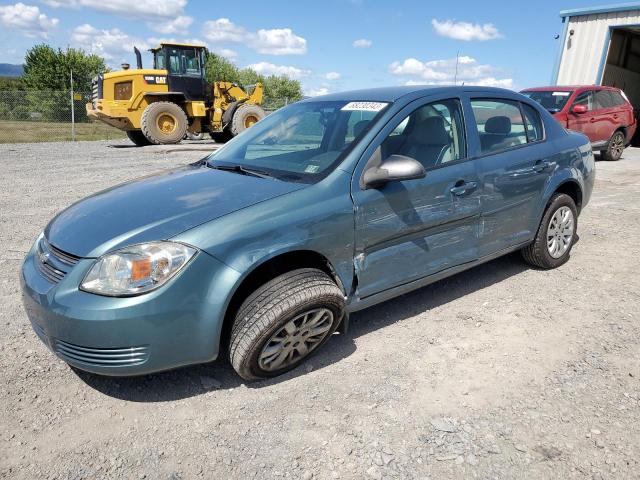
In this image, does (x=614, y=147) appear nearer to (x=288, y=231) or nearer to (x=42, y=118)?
(x=288, y=231)

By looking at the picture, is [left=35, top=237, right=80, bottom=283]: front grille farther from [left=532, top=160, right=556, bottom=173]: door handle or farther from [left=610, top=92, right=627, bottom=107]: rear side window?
[left=610, top=92, right=627, bottom=107]: rear side window

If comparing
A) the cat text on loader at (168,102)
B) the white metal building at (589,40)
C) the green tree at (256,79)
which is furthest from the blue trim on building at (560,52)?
the green tree at (256,79)

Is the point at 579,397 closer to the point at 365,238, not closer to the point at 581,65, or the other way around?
the point at 365,238

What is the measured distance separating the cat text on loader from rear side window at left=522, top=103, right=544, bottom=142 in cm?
1216

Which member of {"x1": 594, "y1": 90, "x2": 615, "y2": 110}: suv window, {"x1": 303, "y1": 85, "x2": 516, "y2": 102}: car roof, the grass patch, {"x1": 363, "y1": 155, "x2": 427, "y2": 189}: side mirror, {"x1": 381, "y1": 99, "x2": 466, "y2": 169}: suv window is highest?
{"x1": 594, "y1": 90, "x2": 615, "y2": 110}: suv window

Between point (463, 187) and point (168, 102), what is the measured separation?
44.0 ft

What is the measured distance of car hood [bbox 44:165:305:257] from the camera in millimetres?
2355

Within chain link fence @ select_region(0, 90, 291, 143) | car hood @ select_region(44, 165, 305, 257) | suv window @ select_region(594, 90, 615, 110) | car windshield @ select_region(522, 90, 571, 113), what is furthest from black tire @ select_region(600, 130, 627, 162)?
chain link fence @ select_region(0, 90, 291, 143)

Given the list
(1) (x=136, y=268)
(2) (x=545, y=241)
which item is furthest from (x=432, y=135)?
(1) (x=136, y=268)

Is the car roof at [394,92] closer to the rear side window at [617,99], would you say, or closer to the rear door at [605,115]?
the rear door at [605,115]

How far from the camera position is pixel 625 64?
62.2ft

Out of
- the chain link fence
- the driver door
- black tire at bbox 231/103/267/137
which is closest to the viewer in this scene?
the driver door

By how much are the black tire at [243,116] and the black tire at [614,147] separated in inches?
386

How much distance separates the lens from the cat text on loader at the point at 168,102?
1442cm
